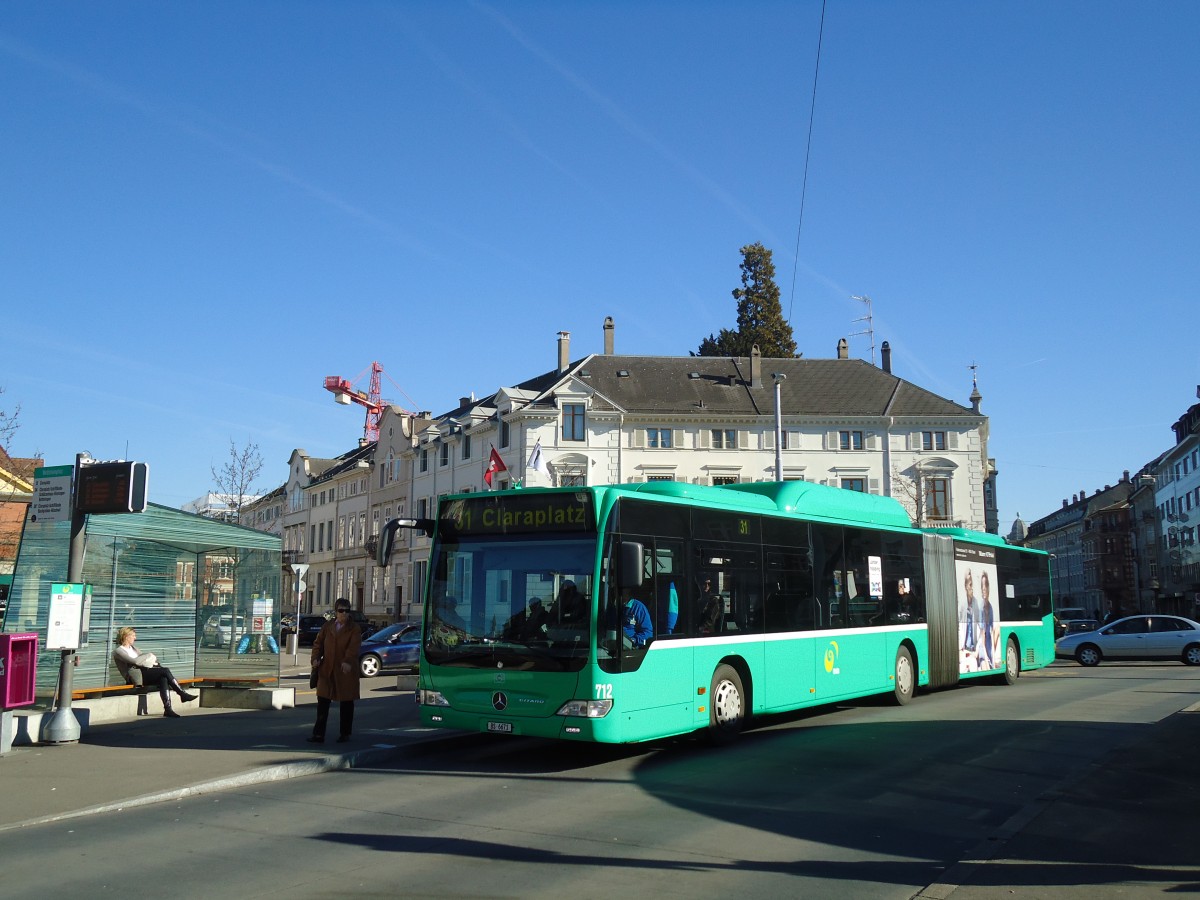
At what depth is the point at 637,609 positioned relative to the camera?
463 inches

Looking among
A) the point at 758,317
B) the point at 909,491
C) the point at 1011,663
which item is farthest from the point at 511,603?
the point at 758,317

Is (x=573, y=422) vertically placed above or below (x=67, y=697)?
above

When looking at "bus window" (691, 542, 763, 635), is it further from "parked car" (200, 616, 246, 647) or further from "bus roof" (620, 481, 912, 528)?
"parked car" (200, 616, 246, 647)

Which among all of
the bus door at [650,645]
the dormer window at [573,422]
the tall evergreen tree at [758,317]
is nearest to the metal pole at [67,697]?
the bus door at [650,645]

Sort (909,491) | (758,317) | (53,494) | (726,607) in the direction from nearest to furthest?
(726,607) < (53,494) < (909,491) < (758,317)

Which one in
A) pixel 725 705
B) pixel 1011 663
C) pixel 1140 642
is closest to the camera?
pixel 725 705

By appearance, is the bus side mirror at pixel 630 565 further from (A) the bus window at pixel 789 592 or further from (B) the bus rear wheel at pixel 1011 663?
(B) the bus rear wheel at pixel 1011 663

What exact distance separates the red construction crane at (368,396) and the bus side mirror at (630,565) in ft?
407

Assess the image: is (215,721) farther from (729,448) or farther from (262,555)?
(729,448)

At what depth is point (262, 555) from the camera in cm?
1886

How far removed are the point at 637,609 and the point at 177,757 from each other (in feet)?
18.2

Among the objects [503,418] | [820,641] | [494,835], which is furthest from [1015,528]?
[494,835]

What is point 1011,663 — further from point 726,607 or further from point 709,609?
point 709,609

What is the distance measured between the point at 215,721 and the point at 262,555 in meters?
3.93
